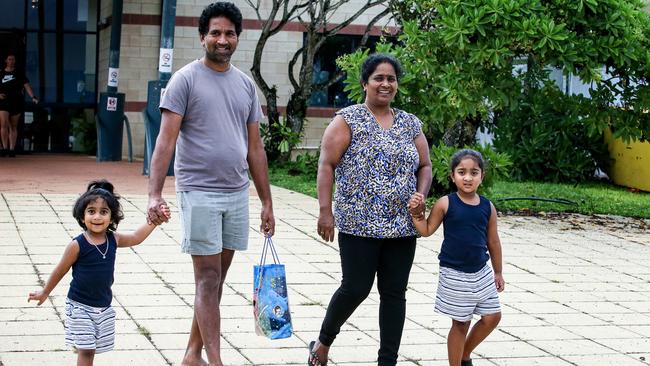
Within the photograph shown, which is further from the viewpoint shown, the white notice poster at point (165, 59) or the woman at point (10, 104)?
the woman at point (10, 104)

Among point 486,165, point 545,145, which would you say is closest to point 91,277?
point 486,165

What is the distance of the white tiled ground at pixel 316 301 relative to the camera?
687 cm

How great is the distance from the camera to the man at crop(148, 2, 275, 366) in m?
5.91

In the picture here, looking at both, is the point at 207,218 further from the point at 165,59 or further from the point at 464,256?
the point at 165,59

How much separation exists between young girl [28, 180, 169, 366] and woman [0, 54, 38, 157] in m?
14.1

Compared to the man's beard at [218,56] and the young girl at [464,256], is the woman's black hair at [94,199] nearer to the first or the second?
the man's beard at [218,56]

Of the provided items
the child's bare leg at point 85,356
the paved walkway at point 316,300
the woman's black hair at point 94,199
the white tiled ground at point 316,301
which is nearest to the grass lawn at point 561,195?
the paved walkway at point 316,300

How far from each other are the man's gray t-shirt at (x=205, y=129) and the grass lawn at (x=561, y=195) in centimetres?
817

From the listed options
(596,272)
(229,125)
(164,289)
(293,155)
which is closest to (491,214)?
(229,125)

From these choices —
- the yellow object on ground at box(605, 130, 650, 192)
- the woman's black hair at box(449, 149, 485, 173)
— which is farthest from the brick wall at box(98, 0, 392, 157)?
the woman's black hair at box(449, 149, 485, 173)

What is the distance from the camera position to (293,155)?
852 inches

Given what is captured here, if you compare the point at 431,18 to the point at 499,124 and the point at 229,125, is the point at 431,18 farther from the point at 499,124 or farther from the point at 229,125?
the point at 229,125

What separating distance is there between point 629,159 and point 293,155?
620 centimetres

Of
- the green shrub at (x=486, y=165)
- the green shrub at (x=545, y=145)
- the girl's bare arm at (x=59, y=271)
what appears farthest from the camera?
the green shrub at (x=545, y=145)
